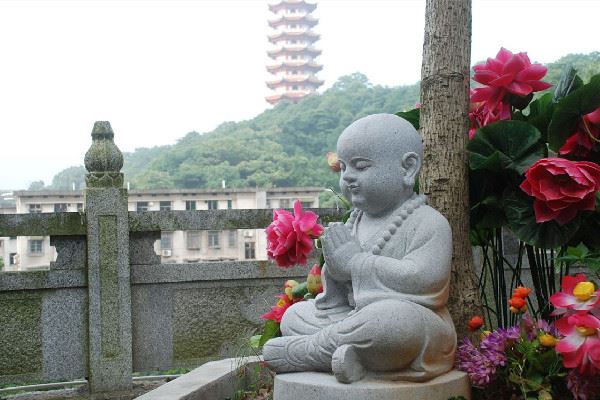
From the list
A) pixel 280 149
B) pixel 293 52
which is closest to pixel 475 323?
pixel 280 149

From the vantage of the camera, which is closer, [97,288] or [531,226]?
[531,226]

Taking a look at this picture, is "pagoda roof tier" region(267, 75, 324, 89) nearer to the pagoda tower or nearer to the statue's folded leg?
the pagoda tower

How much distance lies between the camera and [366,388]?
287cm

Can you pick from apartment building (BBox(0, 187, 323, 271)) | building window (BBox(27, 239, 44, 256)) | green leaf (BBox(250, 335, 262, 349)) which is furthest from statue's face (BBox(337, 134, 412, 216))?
building window (BBox(27, 239, 44, 256))

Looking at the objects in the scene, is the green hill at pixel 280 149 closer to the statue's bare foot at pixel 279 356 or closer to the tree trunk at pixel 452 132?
the tree trunk at pixel 452 132

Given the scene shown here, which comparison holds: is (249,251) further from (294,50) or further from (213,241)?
(294,50)

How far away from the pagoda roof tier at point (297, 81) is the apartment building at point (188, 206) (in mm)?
30925

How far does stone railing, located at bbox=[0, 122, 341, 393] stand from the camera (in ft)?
19.5

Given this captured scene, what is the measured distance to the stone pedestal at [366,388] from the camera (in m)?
2.87

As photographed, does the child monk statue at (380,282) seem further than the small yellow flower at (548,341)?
No

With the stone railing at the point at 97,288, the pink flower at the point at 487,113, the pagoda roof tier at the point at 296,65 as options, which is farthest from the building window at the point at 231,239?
the pagoda roof tier at the point at 296,65

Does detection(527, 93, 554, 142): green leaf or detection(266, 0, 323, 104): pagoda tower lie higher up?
detection(266, 0, 323, 104): pagoda tower

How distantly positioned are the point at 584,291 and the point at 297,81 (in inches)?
2343

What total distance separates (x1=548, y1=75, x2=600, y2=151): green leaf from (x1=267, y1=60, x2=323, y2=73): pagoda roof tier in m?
58.4
